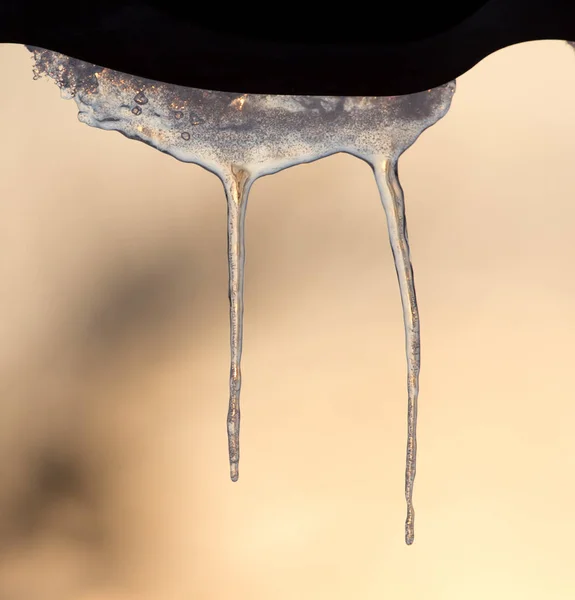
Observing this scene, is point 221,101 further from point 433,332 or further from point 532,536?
point 532,536

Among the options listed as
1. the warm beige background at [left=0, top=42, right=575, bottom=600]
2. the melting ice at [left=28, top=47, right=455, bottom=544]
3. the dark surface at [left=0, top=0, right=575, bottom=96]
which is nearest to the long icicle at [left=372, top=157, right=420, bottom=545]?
the melting ice at [left=28, top=47, right=455, bottom=544]

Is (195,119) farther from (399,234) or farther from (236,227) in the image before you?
(399,234)

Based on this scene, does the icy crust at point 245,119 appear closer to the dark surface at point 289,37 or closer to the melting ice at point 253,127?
the melting ice at point 253,127

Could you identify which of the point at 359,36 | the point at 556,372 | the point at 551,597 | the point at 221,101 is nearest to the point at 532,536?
the point at 551,597

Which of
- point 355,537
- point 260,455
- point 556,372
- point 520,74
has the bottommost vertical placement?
point 355,537

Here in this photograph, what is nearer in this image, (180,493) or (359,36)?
(359,36)

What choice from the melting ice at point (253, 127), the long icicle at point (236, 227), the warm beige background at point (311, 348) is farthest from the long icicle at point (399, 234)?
the warm beige background at point (311, 348)

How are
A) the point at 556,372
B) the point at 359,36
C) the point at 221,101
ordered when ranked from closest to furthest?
the point at 359,36
the point at 221,101
the point at 556,372

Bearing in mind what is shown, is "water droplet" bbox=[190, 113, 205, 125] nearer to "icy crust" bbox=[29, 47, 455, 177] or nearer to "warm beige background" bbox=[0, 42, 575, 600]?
"icy crust" bbox=[29, 47, 455, 177]
